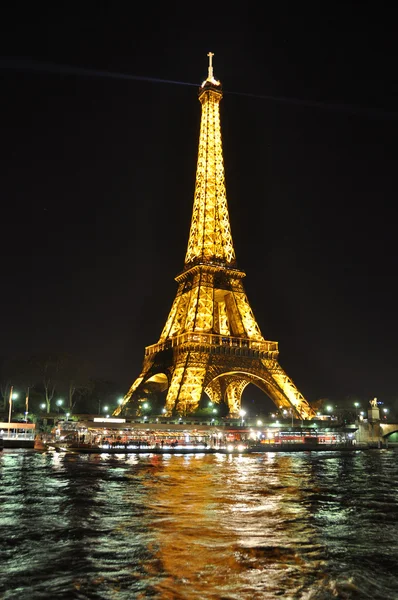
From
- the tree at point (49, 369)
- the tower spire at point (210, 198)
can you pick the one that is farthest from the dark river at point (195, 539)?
the tree at point (49, 369)

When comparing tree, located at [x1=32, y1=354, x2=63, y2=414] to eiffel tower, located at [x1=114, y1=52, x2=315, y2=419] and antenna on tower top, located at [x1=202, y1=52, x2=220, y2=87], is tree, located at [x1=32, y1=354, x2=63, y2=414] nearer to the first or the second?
eiffel tower, located at [x1=114, y1=52, x2=315, y2=419]

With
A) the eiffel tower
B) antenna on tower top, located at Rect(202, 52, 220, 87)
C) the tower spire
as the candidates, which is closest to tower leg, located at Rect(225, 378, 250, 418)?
the eiffel tower

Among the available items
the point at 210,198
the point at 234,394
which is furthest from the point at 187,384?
the point at 234,394

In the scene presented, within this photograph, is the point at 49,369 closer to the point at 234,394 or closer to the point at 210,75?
the point at 234,394

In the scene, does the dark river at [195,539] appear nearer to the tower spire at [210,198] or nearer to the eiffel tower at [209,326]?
the eiffel tower at [209,326]

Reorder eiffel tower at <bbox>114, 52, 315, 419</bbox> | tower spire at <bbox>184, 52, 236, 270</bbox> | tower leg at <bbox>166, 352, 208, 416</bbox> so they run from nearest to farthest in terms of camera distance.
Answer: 1. tower leg at <bbox>166, 352, 208, 416</bbox>
2. eiffel tower at <bbox>114, 52, 315, 419</bbox>
3. tower spire at <bbox>184, 52, 236, 270</bbox>

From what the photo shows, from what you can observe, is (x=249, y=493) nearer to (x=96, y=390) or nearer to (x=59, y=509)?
(x=59, y=509)

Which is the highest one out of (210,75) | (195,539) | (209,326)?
(210,75)
